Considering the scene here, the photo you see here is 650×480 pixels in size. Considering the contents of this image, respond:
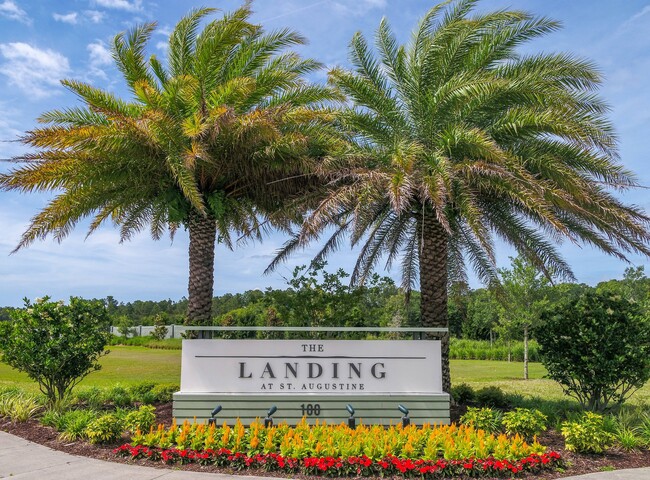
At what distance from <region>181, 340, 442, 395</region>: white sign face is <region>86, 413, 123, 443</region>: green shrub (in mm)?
1312

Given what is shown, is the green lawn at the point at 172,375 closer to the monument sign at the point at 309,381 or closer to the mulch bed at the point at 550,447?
the monument sign at the point at 309,381

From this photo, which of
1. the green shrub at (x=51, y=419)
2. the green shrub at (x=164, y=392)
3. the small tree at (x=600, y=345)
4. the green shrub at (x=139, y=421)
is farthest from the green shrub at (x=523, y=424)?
the green shrub at (x=51, y=419)

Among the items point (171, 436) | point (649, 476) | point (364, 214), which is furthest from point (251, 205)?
point (649, 476)

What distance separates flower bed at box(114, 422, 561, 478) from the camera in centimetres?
688

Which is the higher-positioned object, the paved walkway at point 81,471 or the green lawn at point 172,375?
the paved walkway at point 81,471

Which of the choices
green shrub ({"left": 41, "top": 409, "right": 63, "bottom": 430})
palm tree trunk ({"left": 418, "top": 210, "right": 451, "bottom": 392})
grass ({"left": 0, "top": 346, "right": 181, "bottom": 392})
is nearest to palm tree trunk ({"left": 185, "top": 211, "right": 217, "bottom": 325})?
green shrub ({"left": 41, "top": 409, "right": 63, "bottom": 430})

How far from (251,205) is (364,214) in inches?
151

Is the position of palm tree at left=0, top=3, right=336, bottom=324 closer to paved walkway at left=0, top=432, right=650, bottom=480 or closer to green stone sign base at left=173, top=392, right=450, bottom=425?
green stone sign base at left=173, top=392, right=450, bottom=425

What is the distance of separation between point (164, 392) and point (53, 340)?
278cm

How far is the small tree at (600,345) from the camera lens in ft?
32.9

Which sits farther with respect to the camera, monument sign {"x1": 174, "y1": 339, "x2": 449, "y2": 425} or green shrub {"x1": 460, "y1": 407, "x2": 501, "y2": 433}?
monument sign {"x1": 174, "y1": 339, "x2": 449, "y2": 425}

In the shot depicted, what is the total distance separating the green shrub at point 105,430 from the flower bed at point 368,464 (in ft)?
4.47

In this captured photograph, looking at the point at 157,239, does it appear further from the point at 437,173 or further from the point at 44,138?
the point at 437,173

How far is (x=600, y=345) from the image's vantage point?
10.1 m
